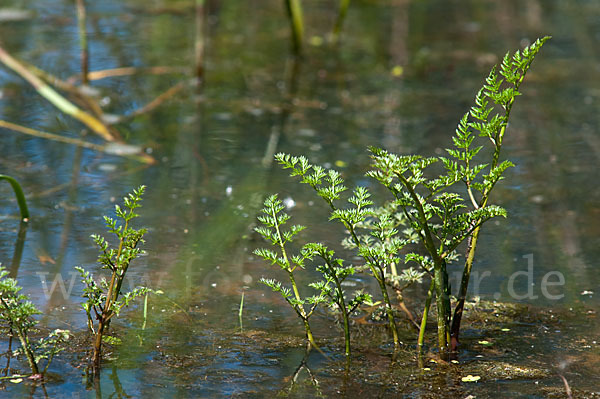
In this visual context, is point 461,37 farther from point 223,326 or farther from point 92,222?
point 223,326

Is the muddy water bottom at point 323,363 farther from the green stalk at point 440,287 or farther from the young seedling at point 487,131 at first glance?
the young seedling at point 487,131

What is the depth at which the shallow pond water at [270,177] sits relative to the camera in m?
2.15

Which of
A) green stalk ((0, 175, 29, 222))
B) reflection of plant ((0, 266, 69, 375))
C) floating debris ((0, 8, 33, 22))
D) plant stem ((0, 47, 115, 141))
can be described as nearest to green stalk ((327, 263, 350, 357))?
reflection of plant ((0, 266, 69, 375))

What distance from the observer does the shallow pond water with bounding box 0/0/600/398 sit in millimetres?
2152

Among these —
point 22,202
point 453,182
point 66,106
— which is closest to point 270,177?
point 22,202

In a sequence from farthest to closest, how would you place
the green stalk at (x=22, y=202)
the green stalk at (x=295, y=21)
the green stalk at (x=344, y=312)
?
the green stalk at (x=295, y=21)
the green stalk at (x=22, y=202)
the green stalk at (x=344, y=312)

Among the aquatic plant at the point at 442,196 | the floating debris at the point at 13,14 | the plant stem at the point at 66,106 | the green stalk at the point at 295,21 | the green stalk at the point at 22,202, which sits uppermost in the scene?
the floating debris at the point at 13,14

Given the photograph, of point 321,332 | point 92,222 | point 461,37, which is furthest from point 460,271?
point 461,37

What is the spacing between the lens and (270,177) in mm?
3723

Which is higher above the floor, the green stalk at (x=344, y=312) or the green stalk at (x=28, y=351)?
the green stalk at (x=344, y=312)

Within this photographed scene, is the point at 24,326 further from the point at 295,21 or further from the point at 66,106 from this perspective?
the point at 295,21

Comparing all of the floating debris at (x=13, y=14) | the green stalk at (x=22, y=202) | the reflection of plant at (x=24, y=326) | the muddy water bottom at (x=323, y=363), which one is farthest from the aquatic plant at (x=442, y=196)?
the floating debris at (x=13, y=14)

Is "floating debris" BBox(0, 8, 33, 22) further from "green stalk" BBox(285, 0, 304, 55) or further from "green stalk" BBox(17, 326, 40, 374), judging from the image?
"green stalk" BBox(17, 326, 40, 374)

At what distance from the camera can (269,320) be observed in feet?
8.04
